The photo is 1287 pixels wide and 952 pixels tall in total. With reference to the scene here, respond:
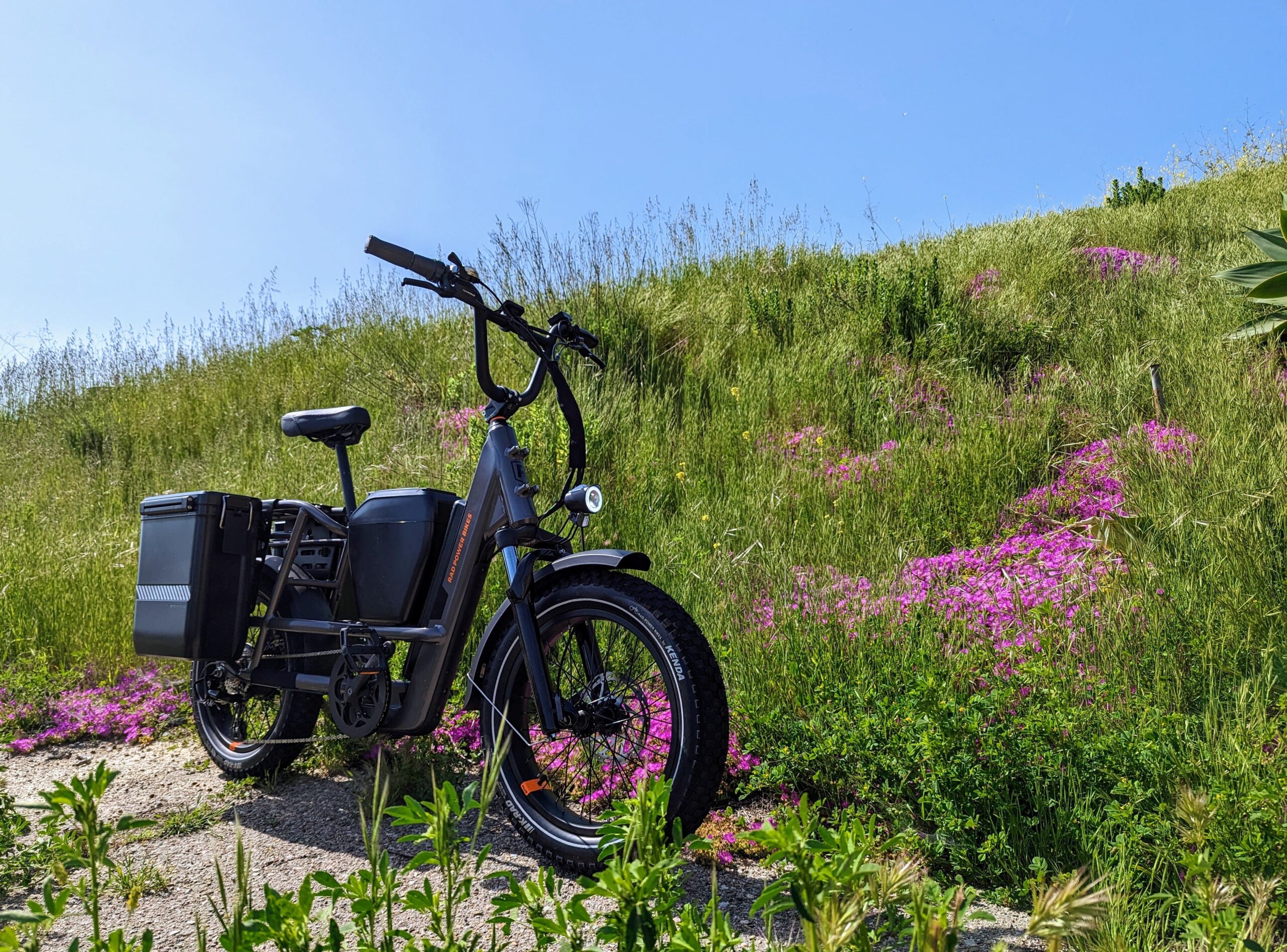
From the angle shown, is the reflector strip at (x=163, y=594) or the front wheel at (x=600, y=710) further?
the reflector strip at (x=163, y=594)

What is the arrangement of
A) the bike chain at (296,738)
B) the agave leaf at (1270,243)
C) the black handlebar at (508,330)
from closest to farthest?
1. the black handlebar at (508,330)
2. the bike chain at (296,738)
3. the agave leaf at (1270,243)

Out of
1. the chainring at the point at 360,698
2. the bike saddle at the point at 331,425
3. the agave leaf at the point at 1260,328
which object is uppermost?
the agave leaf at the point at 1260,328

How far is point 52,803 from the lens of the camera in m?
1.45

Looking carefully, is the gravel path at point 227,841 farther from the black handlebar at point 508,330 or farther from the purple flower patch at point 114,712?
the black handlebar at point 508,330

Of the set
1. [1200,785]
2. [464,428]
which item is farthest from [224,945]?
[464,428]

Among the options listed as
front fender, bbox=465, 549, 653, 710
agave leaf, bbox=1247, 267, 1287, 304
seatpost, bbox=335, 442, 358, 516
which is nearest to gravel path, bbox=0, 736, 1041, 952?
front fender, bbox=465, 549, 653, 710

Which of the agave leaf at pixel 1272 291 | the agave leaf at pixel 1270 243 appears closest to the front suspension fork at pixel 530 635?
the agave leaf at pixel 1272 291

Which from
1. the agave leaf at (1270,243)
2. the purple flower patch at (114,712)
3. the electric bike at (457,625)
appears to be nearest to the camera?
the electric bike at (457,625)

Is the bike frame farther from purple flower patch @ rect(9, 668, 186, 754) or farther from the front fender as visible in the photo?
purple flower patch @ rect(9, 668, 186, 754)

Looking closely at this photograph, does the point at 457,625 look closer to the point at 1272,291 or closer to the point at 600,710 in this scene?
the point at 600,710

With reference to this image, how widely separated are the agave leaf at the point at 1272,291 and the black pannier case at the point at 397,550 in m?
5.73

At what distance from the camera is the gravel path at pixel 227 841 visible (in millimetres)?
2631

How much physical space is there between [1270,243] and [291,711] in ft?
24.1

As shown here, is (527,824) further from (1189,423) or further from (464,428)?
(1189,423)
